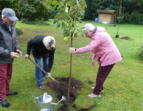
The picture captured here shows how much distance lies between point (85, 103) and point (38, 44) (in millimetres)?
1764

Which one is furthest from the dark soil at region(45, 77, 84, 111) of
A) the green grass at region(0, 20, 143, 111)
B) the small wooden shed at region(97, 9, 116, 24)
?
the small wooden shed at region(97, 9, 116, 24)

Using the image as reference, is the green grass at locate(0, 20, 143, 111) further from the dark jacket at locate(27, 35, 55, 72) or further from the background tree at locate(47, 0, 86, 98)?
the background tree at locate(47, 0, 86, 98)

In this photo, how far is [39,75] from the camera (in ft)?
10.9

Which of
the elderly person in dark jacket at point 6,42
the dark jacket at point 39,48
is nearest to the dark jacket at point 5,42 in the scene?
the elderly person in dark jacket at point 6,42

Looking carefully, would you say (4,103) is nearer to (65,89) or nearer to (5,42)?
(5,42)

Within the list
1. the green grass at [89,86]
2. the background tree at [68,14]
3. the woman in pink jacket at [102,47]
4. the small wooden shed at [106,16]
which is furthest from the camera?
the small wooden shed at [106,16]

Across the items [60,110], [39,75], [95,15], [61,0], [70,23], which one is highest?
[95,15]

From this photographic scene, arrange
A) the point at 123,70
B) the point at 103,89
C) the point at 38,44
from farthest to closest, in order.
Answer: the point at 123,70 → the point at 103,89 → the point at 38,44

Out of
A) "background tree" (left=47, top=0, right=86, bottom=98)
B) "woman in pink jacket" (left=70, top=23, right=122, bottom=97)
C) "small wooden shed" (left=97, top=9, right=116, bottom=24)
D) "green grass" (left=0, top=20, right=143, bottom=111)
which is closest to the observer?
"background tree" (left=47, top=0, right=86, bottom=98)

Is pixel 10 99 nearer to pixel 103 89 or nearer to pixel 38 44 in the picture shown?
pixel 38 44

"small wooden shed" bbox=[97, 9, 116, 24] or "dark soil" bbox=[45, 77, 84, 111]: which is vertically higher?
"small wooden shed" bbox=[97, 9, 116, 24]

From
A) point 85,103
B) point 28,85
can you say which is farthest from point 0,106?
point 85,103

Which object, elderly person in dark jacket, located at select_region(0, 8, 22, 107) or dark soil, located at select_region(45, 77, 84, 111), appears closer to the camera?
elderly person in dark jacket, located at select_region(0, 8, 22, 107)

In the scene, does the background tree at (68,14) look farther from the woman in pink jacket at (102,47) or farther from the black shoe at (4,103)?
the black shoe at (4,103)
